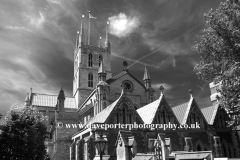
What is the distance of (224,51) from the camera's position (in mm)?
18688

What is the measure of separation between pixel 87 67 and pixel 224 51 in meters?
56.3

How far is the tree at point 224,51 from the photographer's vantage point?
17198 mm

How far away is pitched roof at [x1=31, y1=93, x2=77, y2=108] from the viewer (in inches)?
2650

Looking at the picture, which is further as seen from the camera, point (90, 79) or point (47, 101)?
point (90, 79)

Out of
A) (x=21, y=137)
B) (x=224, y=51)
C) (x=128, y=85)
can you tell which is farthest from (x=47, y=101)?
(x=224, y=51)

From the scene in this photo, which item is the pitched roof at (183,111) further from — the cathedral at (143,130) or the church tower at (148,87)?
the church tower at (148,87)

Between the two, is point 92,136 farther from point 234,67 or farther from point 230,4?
point 230,4

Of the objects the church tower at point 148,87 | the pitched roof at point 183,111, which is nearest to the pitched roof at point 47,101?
the church tower at point 148,87

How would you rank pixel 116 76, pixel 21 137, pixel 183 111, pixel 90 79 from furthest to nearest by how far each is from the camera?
pixel 90 79, pixel 116 76, pixel 183 111, pixel 21 137

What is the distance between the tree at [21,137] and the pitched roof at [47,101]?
38.5 metres

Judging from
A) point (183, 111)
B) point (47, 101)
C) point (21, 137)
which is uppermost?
point (47, 101)

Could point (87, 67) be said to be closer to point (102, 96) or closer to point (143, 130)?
point (102, 96)

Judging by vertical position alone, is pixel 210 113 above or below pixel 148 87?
below

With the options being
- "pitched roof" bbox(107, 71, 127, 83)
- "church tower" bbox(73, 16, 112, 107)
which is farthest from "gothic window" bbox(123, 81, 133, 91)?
"church tower" bbox(73, 16, 112, 107)
